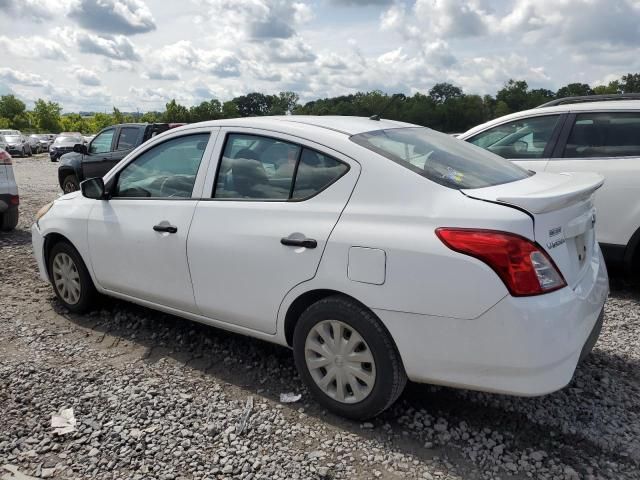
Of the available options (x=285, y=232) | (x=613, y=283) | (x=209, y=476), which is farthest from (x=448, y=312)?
(x=613, y=283)

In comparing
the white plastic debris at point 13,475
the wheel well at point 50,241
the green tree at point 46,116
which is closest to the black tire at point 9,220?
the wheel well at point 50,241

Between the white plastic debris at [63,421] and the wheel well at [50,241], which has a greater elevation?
the wheel well at [50,241]

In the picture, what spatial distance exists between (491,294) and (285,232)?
1186 millimetres

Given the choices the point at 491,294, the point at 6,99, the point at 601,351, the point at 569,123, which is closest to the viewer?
the point at 491,294

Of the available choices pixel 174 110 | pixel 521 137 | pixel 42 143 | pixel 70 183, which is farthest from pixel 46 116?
pixel 521 137

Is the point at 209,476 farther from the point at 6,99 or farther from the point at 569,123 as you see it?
the point at 6,99

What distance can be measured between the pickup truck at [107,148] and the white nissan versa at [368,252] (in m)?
6.69

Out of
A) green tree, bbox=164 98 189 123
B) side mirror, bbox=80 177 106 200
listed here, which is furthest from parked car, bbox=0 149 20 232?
green tree, bbox=164 98 189 123

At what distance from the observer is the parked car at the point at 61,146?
3053 cm

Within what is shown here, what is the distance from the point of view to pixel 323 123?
135 inches

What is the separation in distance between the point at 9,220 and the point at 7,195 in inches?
16.0

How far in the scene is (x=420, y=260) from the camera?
8.62 feet

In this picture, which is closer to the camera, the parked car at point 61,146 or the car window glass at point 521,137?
the car window glass at point 521,137

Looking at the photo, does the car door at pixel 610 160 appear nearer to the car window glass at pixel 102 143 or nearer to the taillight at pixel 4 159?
the taillight at pixel 4 159
